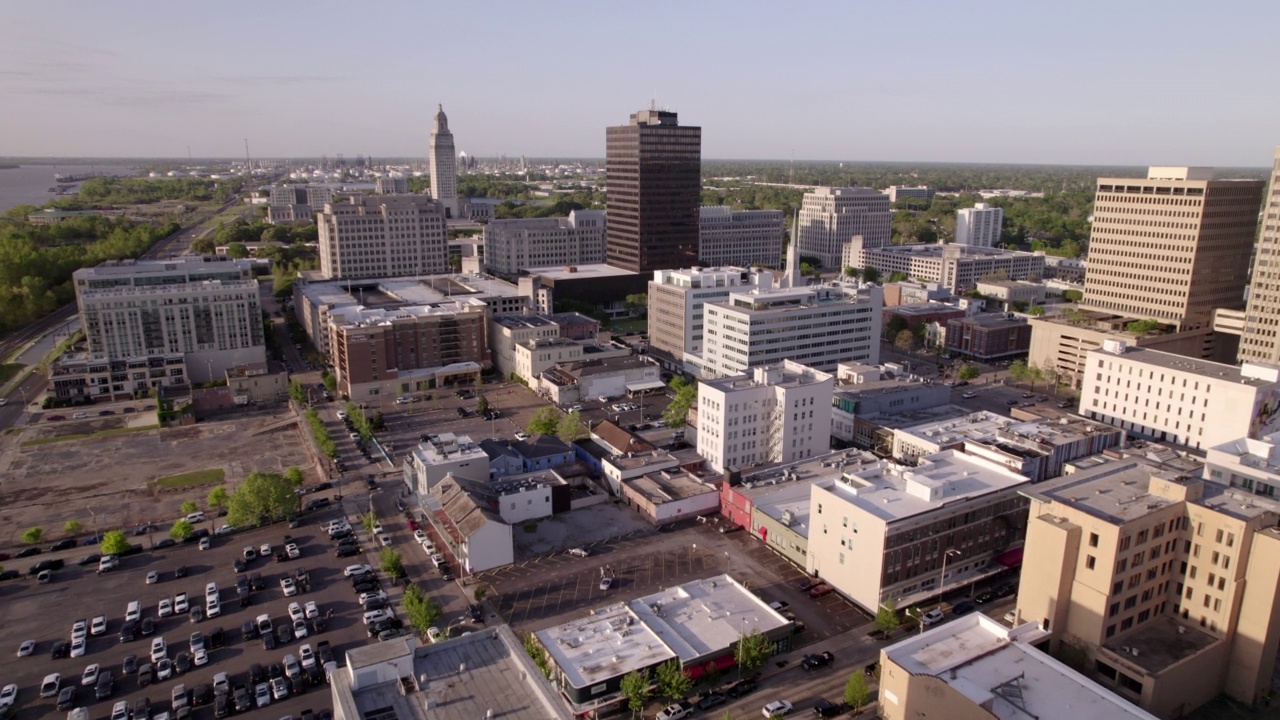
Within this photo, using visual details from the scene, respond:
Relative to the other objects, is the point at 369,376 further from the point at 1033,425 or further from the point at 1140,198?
the point at 1140,198

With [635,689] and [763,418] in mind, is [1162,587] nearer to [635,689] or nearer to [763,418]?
[635,689]

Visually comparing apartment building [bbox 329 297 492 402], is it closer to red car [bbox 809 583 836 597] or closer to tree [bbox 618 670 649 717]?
red car [bbox 809 583 836 597]

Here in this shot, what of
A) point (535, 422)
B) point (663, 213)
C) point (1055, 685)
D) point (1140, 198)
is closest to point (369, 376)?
point (535, 422)

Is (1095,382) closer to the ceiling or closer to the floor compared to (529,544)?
closer to the ceiling

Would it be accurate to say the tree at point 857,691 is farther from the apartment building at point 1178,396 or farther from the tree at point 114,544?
the apartment building at point 1178,396

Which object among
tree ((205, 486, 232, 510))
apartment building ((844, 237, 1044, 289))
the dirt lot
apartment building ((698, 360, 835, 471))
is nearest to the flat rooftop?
apartment building ((698, 360, 835, 471))

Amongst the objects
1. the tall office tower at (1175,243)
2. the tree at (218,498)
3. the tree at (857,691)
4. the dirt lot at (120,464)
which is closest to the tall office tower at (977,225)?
the tall office tower at (1175,243)

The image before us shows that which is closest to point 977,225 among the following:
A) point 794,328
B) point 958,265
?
point 958,265
